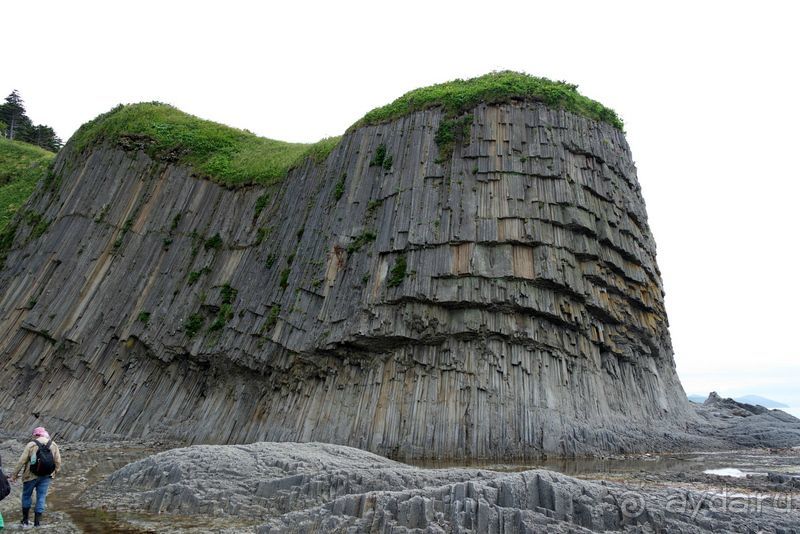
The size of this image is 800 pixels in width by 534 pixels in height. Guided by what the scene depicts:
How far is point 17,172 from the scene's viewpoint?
204 feet

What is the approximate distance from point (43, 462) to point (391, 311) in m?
14.3

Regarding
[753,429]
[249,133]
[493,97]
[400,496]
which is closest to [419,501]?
[400,496]

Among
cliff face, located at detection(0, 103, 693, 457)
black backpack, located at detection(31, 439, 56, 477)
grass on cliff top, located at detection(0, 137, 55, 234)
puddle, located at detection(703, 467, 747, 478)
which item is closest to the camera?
black backpack, located at detection(31, 439, 56, 477)

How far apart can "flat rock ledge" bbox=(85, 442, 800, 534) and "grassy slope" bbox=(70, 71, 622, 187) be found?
1867 centimetres

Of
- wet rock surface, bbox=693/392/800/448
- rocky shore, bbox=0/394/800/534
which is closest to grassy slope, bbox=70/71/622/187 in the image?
wet rock surface, bbox=693/392/800/448

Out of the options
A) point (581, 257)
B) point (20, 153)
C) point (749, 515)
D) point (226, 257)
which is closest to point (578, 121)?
point (581, 257)

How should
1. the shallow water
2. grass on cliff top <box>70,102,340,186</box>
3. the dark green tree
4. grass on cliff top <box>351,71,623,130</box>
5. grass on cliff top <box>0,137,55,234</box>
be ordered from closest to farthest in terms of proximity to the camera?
the shallow water, grass on cliff top <box>351,71,623,130</box>, grass on cliff top <box>70,102,340,186</box>, grass on cliff top <box>0,137,55,234</box>, the dark green tree

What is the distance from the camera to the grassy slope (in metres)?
28.1

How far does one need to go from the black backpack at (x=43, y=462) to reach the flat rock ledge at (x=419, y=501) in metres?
2.42

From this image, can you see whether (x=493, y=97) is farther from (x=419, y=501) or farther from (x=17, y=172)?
(x=17, y=172)

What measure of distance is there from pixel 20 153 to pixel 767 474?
237ft

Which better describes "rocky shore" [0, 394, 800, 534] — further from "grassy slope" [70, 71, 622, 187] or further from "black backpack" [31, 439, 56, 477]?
"grassy slope" [70, 71, 622, 187]

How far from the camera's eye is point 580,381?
23.3m

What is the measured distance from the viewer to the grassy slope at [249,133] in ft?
92.2
